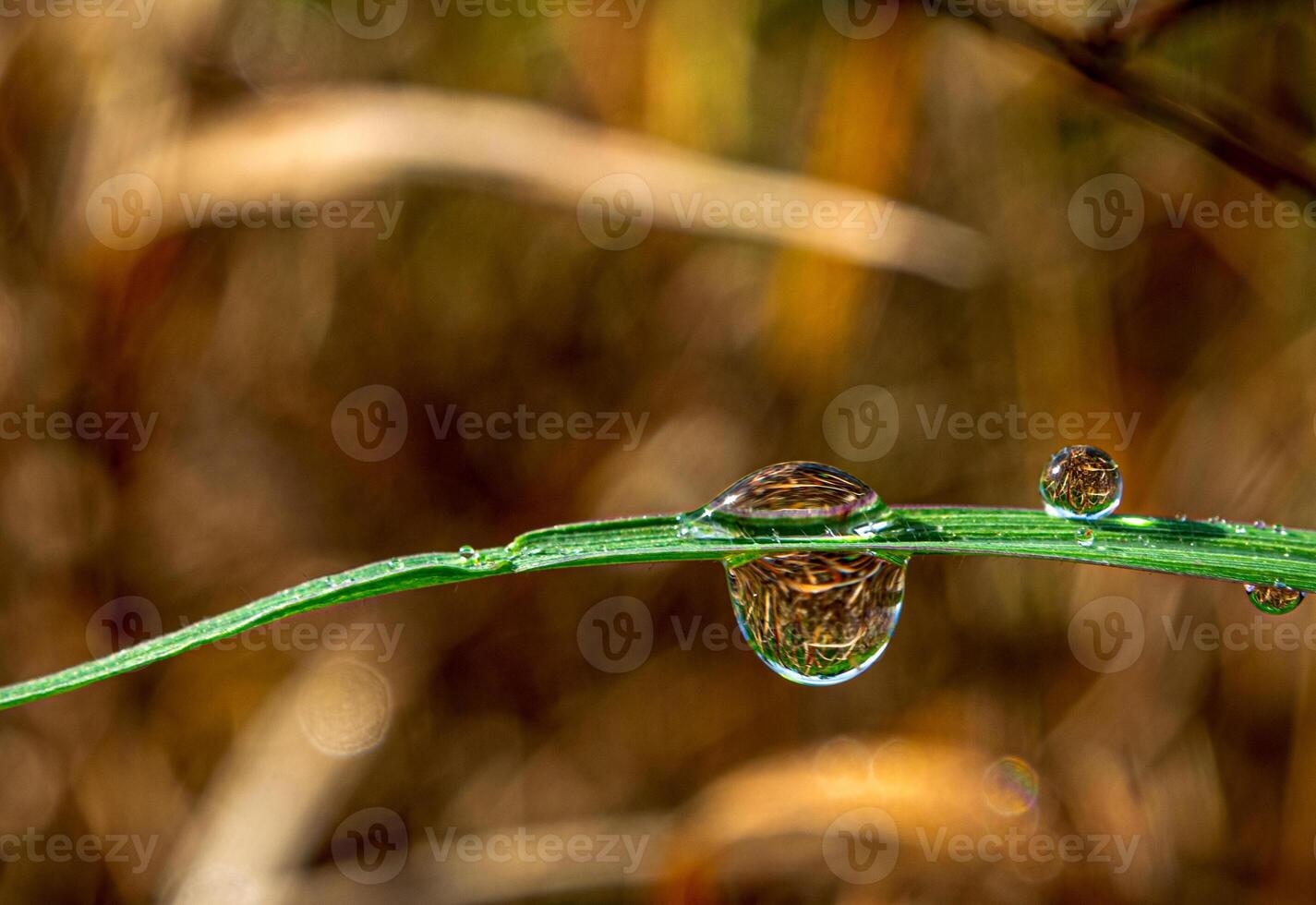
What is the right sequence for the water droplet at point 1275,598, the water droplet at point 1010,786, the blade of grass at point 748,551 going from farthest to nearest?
the water droplet at point 1010,786, the water droplet at point 1275,598, the blade of grass at point 748,551

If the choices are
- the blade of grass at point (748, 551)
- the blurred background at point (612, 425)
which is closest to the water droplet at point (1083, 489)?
the blade of grass at point (748, 551)

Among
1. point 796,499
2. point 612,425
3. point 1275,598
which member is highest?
point 612,425

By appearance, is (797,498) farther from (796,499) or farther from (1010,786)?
(1010,786)

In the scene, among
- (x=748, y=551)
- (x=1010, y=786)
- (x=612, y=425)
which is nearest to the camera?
(x=748, y=551)

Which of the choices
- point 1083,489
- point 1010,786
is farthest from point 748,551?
point 1010,786

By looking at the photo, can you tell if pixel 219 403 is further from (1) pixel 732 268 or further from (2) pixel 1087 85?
(2) pixel 1087 85

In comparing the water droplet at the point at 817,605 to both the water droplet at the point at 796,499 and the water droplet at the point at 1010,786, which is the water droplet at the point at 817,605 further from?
the water droplet at the point at 1010,786

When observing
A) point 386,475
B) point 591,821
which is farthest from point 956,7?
point 591,821
